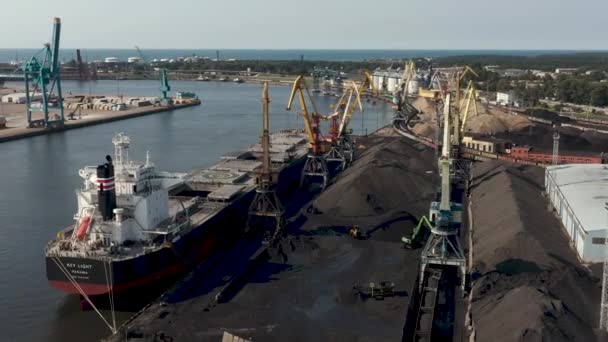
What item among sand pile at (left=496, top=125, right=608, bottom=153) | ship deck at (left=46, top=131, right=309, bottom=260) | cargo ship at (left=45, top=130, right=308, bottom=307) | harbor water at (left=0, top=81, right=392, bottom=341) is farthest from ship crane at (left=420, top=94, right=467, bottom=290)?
sand pile at (left=496, top=125, right=608, bottom=153)

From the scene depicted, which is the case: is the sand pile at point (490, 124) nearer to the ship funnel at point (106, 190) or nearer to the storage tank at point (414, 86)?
the storage tank at point (414, 86)

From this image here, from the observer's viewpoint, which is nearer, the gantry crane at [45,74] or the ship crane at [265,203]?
the ship crane at [265,203]

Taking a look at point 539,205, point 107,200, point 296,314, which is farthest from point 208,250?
point 539,205

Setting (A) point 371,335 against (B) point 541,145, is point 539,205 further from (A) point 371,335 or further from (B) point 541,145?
(B) point 541,145

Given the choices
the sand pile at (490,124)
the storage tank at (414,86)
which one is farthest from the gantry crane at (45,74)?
the storage tank at (414,86)

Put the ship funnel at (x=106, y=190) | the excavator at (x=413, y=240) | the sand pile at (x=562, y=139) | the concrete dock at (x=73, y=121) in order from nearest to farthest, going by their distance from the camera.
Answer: the ship funnel at (x=106, y=190)
the excavator at (x=413, y=240)
the sand pile at (x=562, y=139)
the concrete dock at (x=73, y=121)

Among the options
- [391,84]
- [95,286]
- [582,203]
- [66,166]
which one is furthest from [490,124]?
[391,84]

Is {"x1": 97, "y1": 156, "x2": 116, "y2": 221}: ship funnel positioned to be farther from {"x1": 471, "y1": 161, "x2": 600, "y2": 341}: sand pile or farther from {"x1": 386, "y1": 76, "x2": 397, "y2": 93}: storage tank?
{"x1": 386, "y1": 76, "x2": 397, "y2": 93}: storage tank
